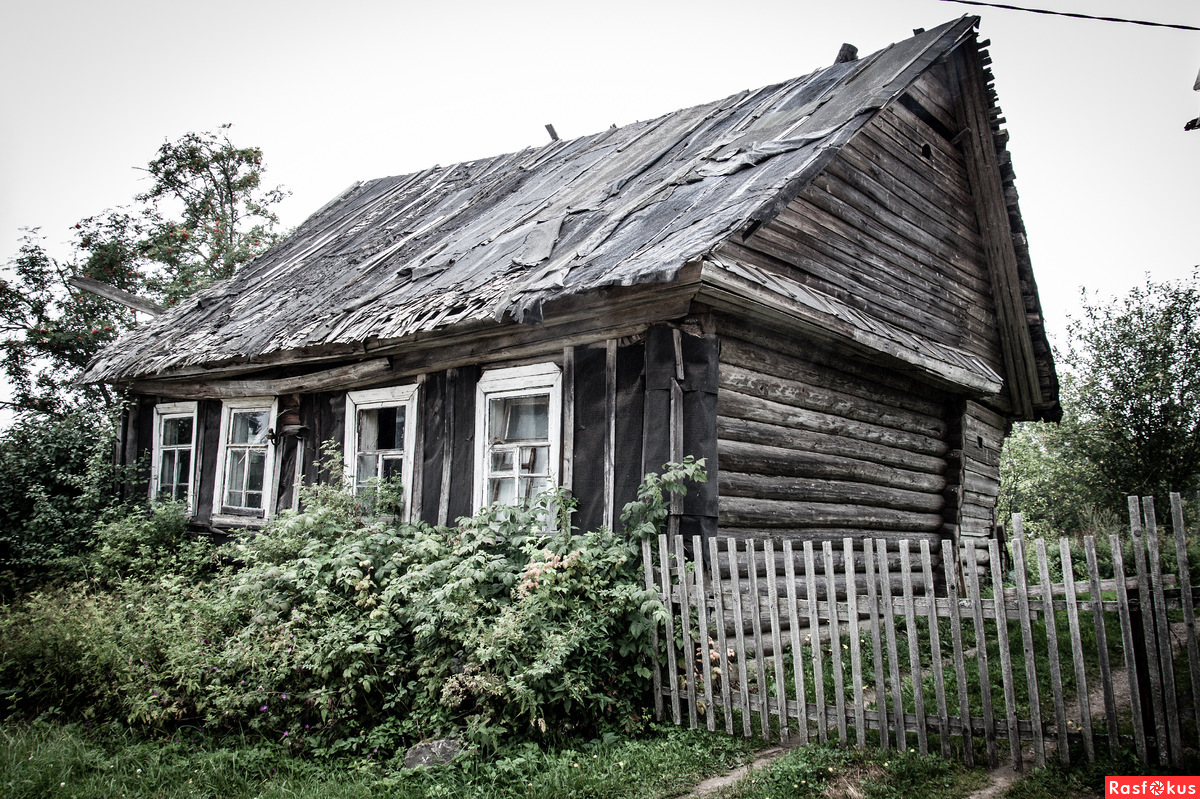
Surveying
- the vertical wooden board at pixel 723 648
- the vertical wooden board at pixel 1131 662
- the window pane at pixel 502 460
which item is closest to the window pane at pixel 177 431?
the window pane at pixel 502 460

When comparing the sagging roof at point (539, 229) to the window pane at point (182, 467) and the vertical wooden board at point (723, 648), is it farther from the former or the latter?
the vertical wooden board at point (723, 648)

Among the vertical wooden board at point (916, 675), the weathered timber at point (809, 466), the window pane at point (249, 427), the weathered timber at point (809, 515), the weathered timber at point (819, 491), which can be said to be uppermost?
the window pane at point (249, 427)

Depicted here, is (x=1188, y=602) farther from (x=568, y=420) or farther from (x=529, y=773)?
(x=568, y=420)

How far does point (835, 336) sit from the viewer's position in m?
6.37

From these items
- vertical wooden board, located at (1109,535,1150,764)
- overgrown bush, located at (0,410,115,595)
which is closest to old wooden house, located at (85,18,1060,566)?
overgrown bush, located at (0,410,115,595)

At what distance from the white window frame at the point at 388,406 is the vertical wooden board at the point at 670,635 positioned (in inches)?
136

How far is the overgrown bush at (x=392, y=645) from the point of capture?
15.6 feet

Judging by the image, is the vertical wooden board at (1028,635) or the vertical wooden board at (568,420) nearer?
the vertical wooden board at (1028,635)

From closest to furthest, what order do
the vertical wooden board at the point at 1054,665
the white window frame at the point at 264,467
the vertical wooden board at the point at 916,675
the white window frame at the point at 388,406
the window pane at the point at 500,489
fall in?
1. the vertical wooden board at the point at 1054,665
2. the vertical wooden board at the point at 916,675
3. the window pane at the point at 500,489
4. the white window frame at the point at 388,406
5. the white window frame at the point at 264,467

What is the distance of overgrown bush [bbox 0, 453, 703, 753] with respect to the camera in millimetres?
4746

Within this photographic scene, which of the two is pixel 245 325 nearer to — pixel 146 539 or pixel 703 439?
pixel 146 539

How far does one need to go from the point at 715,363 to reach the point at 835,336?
Result: 1.28m

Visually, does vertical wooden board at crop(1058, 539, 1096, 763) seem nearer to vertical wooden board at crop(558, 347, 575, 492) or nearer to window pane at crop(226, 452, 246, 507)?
vertical wooden board at crop(558, 347, 575, 492)

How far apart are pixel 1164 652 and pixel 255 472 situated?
9.37 m
